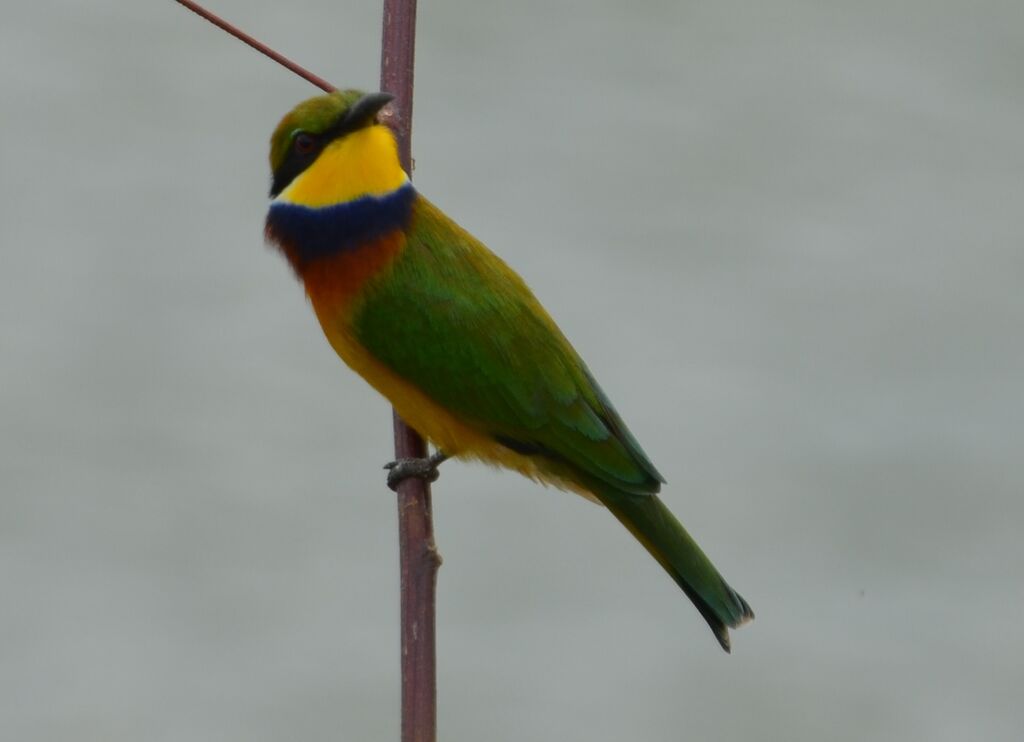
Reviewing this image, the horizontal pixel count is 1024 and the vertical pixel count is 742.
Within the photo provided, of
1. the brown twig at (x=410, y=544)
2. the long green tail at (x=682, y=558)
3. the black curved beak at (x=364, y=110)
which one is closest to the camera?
the brown twig at (x=410, y=544)

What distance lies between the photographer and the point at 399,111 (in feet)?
8.14

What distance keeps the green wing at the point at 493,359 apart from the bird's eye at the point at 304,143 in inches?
8.0

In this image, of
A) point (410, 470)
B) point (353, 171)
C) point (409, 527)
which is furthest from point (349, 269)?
point (409, 527)

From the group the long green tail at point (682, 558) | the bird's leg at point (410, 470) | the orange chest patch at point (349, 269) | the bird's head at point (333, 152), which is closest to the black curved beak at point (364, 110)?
the bird's head at point (333, 152)

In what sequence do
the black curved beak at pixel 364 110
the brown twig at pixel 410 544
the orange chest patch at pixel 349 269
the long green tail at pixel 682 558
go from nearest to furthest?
1. the brown twig at pixel 410 544
2. the black curved beak at pixel 364 110
3. the long green tail at pixel 682 558
4. the orange chest patch at pixel 349 269

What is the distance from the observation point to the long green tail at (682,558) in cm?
259

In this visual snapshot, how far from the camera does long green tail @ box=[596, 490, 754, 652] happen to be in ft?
8.50

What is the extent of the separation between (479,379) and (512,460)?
0.18 m

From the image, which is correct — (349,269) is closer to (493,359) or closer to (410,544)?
(493,359)

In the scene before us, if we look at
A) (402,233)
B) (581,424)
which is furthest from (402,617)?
(402,233)

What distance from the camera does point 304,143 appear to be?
8.77 feet

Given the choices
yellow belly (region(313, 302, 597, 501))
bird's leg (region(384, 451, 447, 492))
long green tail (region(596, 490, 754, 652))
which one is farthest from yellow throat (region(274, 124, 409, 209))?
long green tail (region(596, 490, 754, 652))

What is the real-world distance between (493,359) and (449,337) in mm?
82

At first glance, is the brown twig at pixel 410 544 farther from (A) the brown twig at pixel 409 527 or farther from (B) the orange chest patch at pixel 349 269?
(B) the orange chest patch at pixel 349 269
